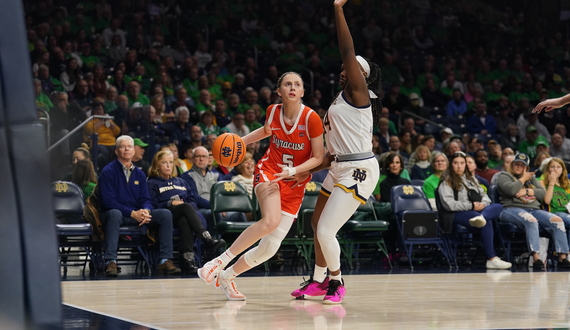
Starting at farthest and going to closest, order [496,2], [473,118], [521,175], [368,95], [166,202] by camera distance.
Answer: [496,2] < [473,118] < [521,175] < [166,202] < [368,95]

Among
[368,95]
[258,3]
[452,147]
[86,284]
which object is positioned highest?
[258,3]

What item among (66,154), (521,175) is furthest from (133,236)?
(521,175)

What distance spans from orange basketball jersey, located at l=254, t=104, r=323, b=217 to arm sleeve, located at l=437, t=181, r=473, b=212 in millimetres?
5116

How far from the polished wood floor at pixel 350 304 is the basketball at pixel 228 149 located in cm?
111

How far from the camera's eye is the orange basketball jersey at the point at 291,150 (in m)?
5.90

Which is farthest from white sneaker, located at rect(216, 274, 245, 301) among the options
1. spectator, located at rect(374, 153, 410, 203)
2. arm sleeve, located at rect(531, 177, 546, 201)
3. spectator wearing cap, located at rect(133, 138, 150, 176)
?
arm sleeve, located at rect(531, 177, 546, 201)

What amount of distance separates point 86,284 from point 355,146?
3.57 meters

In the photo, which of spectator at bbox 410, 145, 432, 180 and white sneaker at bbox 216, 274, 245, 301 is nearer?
white sneaker at bbox 216, 274, 245, 301

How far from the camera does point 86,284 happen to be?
308 inches

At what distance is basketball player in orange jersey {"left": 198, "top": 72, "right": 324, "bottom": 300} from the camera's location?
582 cm

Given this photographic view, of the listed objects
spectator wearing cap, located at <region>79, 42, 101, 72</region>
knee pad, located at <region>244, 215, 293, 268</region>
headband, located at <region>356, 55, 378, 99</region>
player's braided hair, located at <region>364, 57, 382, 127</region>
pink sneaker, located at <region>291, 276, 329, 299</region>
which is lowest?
pink sneaker, located at <region>291, 276, 329, 299</region>

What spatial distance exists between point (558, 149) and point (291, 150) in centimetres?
1063

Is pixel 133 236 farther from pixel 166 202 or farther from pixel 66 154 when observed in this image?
pixel 66 154

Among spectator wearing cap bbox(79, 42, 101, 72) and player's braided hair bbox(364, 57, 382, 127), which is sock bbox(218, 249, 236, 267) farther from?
spectator wearing cap bbox(79, 42, 101, 72)
